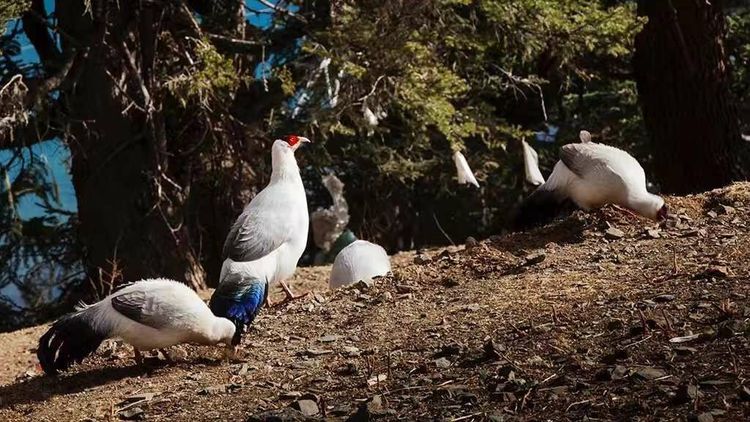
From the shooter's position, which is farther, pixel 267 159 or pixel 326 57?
pixel 267 159

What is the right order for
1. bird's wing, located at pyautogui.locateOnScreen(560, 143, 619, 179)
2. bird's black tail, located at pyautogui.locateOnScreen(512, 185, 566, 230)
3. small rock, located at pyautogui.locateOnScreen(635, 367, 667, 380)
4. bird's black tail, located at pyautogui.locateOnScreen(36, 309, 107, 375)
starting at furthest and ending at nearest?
bird's black tail, located at pyautogui.locateOnScreen(512, 185, 566, 230) → bird's wing, located at pyautogui.locateOnScreen(560, 143, 619, 179) → bird's black tail, located at pyautogui.locateOnScreen(36, 309, 107, 375) → small rock, located at pyautogui.locateOnScreen(635, 367, 667, 380)

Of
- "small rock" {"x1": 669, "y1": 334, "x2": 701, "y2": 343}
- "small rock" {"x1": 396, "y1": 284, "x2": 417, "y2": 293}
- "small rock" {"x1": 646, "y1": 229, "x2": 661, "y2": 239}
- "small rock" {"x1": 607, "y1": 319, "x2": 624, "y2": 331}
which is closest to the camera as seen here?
"small rock" {"x1": 669, "y1": 334, "x2": 701, "y2": 343}

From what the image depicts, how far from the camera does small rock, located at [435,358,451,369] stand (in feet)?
16.0

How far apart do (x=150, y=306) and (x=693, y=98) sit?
238 inches

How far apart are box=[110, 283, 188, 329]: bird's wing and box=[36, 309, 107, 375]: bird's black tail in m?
0.17

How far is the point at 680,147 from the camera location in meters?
10.0

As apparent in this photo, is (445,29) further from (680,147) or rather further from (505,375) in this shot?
(505,375)

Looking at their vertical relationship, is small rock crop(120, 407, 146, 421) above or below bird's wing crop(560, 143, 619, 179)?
below

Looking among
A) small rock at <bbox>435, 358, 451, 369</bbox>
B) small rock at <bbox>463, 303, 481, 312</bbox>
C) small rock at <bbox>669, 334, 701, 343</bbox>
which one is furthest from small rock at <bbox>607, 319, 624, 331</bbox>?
small rock at <bbox>463, 303, 481, 312</bbox>

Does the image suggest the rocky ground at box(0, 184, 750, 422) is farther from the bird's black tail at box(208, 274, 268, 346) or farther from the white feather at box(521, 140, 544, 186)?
the white feather at box(521, 140, 544, 186)

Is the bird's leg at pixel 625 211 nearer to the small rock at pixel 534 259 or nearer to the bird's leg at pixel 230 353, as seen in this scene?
the small rock at pixel 534 259

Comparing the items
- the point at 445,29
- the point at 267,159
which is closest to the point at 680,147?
the point at 445,29

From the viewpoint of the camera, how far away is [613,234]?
6.73 m

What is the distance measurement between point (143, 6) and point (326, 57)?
184 centimetres
